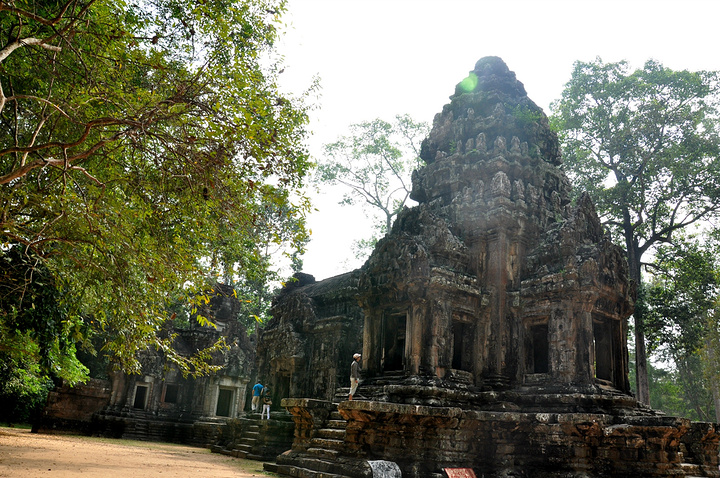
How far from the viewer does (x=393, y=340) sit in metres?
10.7

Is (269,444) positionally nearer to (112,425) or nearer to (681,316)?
(112,425)

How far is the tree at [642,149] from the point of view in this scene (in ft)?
55.5

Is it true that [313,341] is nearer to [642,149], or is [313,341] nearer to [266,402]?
[266,402]

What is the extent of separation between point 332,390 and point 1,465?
7.55 m

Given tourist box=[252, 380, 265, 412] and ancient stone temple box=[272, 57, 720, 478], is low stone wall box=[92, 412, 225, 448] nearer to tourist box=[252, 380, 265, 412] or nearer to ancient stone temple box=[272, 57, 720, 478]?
tourist box=[252, 380, 265, 412]

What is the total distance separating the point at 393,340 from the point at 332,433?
219cm

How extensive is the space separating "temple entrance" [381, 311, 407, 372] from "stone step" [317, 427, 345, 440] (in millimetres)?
1497

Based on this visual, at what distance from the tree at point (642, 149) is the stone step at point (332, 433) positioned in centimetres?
1082

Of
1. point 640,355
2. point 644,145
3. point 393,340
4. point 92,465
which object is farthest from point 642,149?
point 92,465

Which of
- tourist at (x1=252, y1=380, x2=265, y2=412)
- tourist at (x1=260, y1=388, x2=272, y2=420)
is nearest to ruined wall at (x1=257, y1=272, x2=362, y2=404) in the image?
tourist at (x1=260, y1=388, x2=272, y2=420)

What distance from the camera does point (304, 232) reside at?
695cm

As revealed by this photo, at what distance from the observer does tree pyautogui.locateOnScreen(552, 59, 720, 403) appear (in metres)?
16.9

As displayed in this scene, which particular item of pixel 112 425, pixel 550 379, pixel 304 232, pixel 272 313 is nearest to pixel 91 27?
pixel 304 232

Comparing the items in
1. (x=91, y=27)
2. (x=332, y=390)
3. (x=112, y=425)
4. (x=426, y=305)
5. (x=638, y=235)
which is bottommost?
(x=112, y=425)
